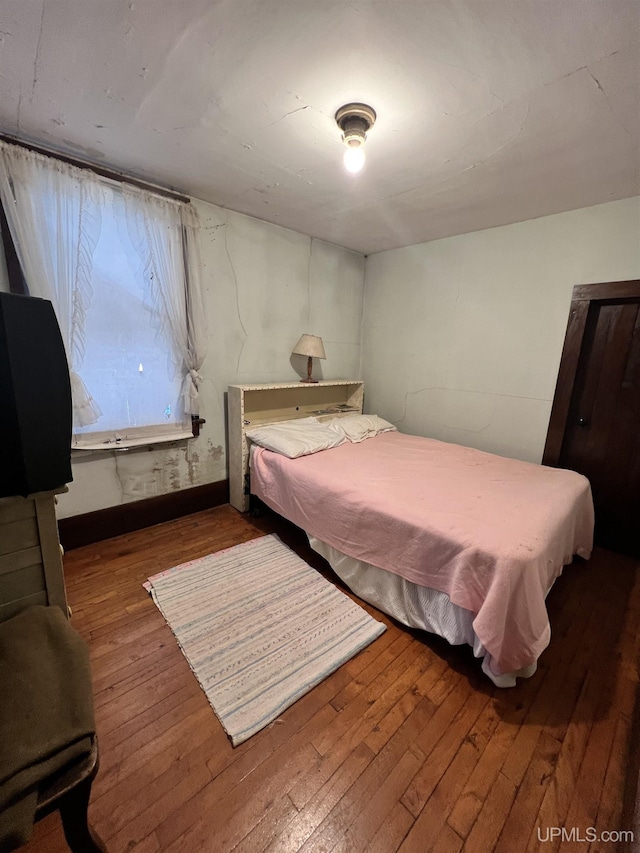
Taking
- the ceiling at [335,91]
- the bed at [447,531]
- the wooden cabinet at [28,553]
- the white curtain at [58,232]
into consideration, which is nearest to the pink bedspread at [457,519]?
the bed at [447,531]

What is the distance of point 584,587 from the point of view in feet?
6.64

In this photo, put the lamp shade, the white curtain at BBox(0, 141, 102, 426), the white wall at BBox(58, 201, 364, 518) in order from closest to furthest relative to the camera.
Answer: the white curtain at BBox(0, 141, 102, 426), the white wall at BBox(58, 201, 364, 518), the lamp shade

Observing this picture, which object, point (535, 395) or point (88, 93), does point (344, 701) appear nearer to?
point (535, 395)

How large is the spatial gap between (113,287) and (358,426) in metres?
2.11

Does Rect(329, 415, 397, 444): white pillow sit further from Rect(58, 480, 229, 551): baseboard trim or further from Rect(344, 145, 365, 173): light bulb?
Rect(344, 145, 365, 173): light bulb

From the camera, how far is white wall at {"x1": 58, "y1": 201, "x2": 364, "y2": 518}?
234cm

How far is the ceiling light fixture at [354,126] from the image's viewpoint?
1.42 metres

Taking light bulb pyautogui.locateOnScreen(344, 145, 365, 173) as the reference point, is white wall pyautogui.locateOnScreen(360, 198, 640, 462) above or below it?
below

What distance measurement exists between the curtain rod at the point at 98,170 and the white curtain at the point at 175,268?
5 centimetres

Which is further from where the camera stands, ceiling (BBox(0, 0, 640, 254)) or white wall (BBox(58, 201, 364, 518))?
white wall (BBox(58, 201, 364, 518))

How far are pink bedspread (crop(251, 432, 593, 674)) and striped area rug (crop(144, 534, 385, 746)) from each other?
0.32m

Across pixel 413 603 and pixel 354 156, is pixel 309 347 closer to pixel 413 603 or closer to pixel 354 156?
pixel 354 156

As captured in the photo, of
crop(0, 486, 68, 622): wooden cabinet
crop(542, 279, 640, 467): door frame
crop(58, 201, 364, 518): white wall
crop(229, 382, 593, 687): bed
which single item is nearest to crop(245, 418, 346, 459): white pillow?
crop(229, 382, 593, 687): bed

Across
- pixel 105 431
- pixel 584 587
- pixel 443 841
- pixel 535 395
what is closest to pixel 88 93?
pixel 105 431
